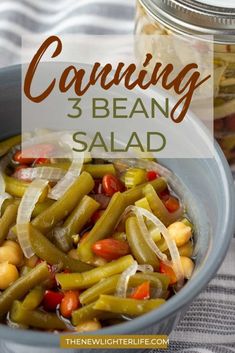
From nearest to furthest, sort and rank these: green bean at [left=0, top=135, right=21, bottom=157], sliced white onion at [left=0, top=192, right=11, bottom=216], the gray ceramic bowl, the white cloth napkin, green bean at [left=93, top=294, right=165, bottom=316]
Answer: the gray ceramic bowl < green bean at [left=93, top=294, right=165, bottom=316] < sliced white onion at [left=0, top=192, right=11, bottom=216] < green bean at [left=0, top=135, right=21, bottom=157] < the white cloth napkin

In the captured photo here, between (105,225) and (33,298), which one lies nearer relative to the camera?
(33,298)

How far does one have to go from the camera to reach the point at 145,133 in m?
1.73

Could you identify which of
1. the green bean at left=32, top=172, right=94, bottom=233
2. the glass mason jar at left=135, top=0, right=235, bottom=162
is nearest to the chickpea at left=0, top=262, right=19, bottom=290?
the green bean at left=32, top=172, right=94, bottom=233

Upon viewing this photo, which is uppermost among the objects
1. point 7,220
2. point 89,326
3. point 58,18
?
point 58,18

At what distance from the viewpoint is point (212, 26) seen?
1608 millimetres

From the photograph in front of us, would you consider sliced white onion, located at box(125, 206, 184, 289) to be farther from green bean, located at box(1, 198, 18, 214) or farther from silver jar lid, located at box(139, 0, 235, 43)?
silver jar lid, located at box(139, 0, 235, 43)

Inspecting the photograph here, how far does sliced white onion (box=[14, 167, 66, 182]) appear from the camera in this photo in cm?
165

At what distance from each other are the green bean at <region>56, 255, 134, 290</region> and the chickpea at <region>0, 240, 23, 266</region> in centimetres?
11

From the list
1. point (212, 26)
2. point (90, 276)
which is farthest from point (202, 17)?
point (90, 276)

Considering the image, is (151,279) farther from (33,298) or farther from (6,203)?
(6,203)

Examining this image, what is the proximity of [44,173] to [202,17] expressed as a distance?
1.57 feet

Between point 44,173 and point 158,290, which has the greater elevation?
Result: point 44,173

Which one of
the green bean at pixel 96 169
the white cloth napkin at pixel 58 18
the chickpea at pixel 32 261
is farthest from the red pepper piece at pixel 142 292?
the white cloth napkin at pixel 58 18

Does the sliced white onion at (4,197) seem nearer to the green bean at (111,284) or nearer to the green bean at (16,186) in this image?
the green bean at (16,186)
